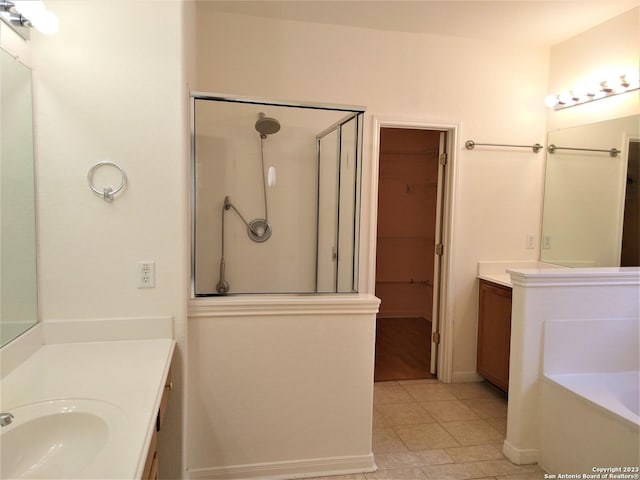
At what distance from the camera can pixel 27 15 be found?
1.44 m

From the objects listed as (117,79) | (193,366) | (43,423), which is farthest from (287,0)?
(43,423)

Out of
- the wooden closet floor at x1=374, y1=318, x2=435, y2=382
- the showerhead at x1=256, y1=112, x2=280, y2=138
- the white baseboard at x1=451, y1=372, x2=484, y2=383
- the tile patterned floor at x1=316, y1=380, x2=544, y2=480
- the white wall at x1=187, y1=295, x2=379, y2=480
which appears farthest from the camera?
the wooden closet floor at x1=374, y1=318, x2=435, y2=382

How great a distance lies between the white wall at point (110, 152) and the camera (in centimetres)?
178

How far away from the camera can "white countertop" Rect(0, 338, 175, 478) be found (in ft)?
3.44

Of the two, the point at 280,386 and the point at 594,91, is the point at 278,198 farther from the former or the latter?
the point at 594,91

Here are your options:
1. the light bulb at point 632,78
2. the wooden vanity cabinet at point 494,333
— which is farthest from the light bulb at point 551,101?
the wooden vanity cabinet at point 494,333

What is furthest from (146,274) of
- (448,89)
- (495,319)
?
(448,89)

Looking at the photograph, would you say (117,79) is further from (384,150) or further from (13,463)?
(384,150)

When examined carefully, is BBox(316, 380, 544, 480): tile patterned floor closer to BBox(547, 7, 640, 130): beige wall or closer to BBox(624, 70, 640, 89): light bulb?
BBox(547, 7, 640, 130): beige wall

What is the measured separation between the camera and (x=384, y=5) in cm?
288

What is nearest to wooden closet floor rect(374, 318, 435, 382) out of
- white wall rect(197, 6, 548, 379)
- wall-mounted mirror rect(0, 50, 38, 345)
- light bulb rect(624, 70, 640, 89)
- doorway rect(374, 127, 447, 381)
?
doorway rect(374, 127, 447, 381)

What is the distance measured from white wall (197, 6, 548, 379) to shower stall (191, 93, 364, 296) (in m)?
0.34

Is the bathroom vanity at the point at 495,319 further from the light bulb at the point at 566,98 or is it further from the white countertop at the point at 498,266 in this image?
the light bulb at the point at 566,98

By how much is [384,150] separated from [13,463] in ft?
16.0
